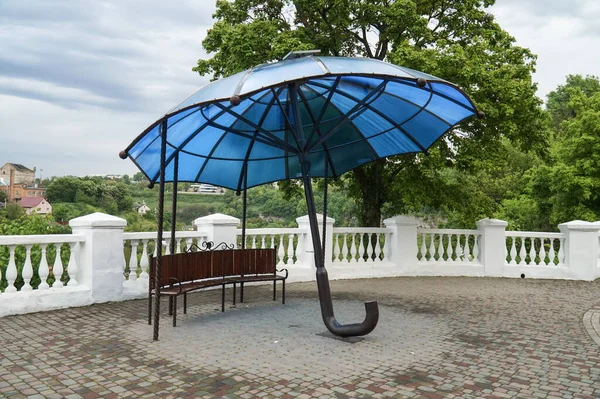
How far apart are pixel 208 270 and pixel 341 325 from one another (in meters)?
2.64

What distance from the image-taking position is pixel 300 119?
6.71m

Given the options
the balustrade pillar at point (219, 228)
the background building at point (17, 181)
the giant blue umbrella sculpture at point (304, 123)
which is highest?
the background building at point (17, 181)

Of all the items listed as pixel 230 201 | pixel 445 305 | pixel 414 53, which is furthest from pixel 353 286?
pixel 230 201

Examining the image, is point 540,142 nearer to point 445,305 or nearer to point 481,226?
point 481,226

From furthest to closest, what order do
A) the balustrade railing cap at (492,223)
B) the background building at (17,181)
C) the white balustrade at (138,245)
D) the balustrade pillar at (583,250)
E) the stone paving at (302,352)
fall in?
the background building at (17,181) < the balustrade railing cap at (492,223) < the balustrade pillar at (583,250) < the white balustrade at (138,245) < the stone paving at (302,352)

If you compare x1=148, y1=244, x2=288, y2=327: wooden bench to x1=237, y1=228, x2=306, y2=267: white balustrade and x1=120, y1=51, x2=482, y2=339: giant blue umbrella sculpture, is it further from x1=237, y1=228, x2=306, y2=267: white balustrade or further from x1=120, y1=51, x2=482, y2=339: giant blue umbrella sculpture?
x1=237, y1=228, x2=306, y2=267: white balustrade

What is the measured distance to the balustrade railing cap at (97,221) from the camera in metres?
7.96

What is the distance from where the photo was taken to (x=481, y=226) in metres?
12.5

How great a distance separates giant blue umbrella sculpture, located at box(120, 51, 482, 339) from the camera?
5660 mm

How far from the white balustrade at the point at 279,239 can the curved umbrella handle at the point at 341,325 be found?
4028 mm

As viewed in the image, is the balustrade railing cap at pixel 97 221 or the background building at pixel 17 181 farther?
the background building at pixel 17 181

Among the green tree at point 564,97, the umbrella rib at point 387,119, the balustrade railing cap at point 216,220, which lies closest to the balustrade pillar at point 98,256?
the balustrade railing cap at point 216,220

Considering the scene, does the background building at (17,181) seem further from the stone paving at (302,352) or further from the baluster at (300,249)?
the stone paving at (302,352)

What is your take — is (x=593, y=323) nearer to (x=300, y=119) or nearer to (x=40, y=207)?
(x=300, y=119)
